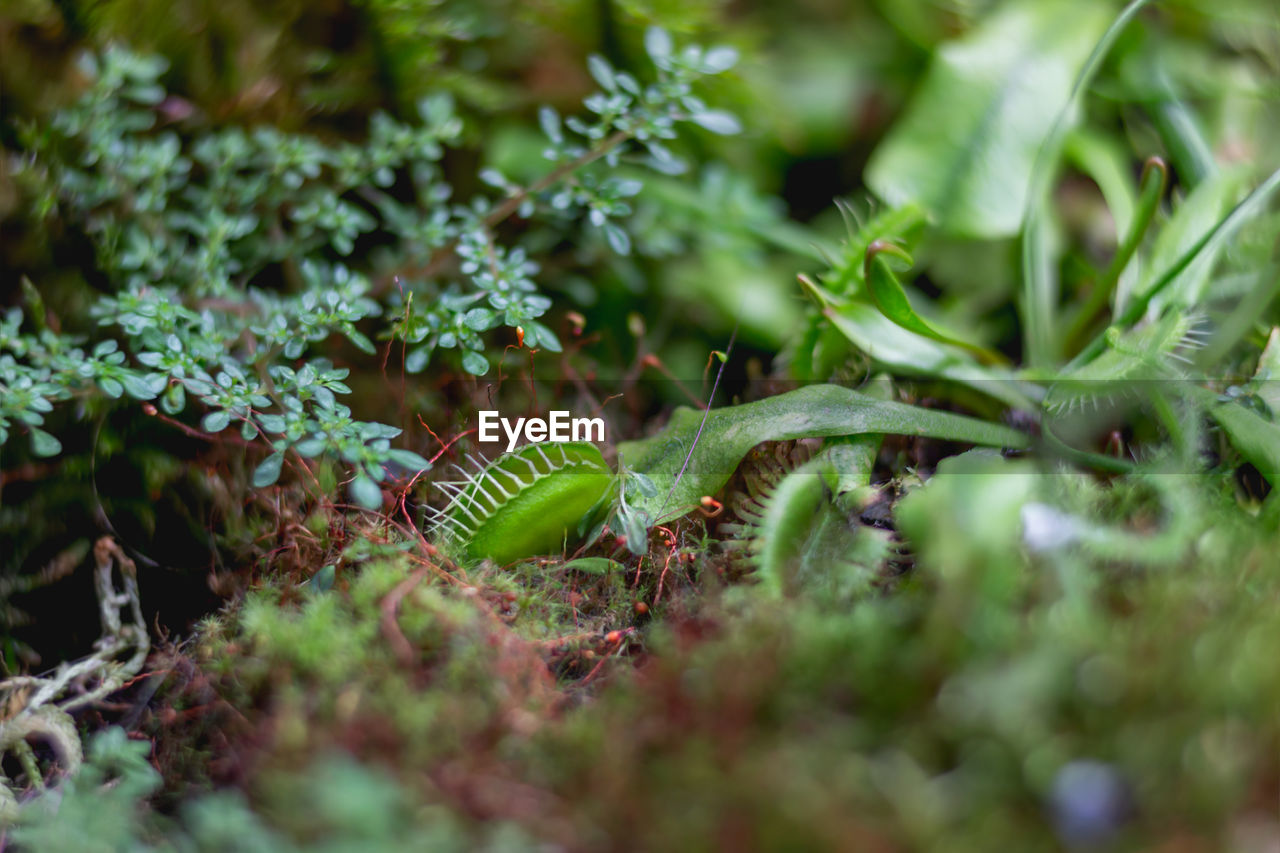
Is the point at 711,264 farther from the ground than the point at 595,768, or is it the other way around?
the point at 595,768

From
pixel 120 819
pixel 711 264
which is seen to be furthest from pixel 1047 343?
pixel 120 819

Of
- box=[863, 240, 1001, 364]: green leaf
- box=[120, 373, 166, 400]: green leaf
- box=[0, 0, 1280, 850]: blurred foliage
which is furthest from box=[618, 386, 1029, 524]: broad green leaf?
box=[120, 373, 166, 400]: green leaf

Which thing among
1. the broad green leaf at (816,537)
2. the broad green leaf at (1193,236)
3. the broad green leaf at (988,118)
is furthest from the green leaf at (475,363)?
the broad green leaf at (1193,236)

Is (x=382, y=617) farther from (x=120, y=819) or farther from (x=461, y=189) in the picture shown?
(x=461, y=189)

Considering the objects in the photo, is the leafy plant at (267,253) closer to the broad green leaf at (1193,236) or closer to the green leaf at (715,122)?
the green leaf at (715,122)

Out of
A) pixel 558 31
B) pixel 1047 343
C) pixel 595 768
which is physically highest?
pixel 558 31

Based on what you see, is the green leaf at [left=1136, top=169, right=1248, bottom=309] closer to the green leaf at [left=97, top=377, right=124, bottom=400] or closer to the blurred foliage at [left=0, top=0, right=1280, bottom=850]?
the blurred foliage at [left=0, top=0, right=1280, bottom=850]

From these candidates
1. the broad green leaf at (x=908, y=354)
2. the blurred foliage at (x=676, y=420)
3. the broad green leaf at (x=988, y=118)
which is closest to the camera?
the blurred foliage at (x=676, y=420)

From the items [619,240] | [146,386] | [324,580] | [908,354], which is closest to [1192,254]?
[908,354]
